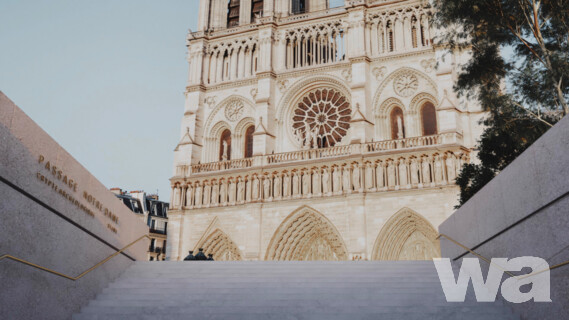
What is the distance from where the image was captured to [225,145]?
2639cm

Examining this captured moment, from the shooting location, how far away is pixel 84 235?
8.23 m

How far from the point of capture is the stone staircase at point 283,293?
712 cm

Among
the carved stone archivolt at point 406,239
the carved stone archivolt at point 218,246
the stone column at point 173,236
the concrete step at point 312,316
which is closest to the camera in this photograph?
the concrete step at point 312,316

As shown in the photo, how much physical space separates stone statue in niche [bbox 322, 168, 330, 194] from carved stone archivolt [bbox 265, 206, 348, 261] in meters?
0.94

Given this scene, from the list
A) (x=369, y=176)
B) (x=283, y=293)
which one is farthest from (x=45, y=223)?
(x=369, y=176)

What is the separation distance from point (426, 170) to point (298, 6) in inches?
523

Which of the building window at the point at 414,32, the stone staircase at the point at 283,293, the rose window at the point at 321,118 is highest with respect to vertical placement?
the building window at the point at 414,32

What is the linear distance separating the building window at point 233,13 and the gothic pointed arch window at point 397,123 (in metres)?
10.7

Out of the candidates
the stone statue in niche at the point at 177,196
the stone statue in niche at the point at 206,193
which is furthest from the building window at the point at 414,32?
the stone statue in niche at the point at 177,196

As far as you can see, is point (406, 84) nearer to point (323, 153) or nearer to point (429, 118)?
point (429, 118)

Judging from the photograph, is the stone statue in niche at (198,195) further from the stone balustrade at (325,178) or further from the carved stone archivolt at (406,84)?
the carved stone archivolt at (406,84)

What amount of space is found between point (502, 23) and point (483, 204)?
575 cm

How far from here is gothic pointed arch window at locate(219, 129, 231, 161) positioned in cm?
2638

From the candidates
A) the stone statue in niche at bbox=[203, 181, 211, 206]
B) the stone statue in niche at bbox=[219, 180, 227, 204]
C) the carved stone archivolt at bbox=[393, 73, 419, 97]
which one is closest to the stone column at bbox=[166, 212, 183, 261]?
the stone statue in niche at bbox=[203, 181, 211, 206]
